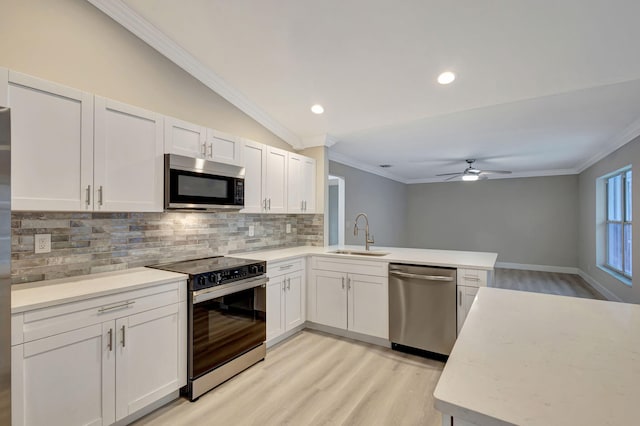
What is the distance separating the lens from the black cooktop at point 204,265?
2420mm

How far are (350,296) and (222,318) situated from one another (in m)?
1.47

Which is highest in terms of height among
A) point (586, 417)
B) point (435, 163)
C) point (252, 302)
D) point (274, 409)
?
point (435, 163)

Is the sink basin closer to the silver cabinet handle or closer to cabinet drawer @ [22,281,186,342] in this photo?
cabinet drawer @ [22,281,186,342]

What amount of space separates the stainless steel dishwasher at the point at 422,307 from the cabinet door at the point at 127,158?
7.71 ft

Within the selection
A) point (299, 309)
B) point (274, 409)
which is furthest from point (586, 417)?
point (299, 309)

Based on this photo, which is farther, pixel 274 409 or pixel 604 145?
pixel 604 145

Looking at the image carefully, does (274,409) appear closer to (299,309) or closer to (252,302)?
(252,302)

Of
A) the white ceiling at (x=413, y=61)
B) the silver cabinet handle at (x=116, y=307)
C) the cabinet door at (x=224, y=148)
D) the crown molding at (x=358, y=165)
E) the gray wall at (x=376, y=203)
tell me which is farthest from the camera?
the gray wall at (x=376, y=203)

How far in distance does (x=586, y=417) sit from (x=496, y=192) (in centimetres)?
848

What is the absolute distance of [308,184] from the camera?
4184mm

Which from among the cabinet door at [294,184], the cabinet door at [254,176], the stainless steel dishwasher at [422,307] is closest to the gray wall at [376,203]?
the cabinet door at [294,184]

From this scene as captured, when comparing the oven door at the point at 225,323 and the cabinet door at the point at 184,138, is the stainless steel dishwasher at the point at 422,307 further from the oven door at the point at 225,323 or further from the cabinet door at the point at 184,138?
the cabinet door at the point at 184,138

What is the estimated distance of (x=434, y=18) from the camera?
2.29 m

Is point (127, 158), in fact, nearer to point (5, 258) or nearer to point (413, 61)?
point (5, 258)
